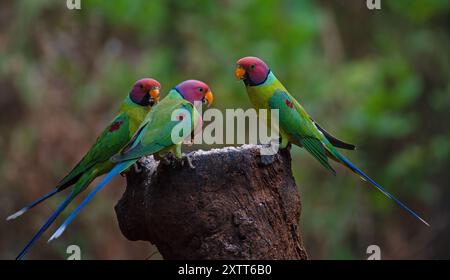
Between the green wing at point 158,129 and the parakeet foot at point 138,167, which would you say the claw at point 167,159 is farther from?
the parakeet foot at point 138,167

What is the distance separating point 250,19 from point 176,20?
3.63 feet

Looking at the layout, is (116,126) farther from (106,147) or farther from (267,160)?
(267,160)

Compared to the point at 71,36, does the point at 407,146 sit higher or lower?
lower

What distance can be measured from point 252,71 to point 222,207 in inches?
33.3

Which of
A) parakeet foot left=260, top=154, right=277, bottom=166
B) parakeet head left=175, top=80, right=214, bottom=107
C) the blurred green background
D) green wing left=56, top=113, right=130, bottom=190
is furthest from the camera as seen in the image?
the blurred green background

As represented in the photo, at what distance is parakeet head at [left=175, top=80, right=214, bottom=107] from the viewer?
3922 millimetres

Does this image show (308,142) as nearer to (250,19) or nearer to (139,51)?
(250,19)

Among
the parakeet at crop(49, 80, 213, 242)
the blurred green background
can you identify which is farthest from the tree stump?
the blurred green background

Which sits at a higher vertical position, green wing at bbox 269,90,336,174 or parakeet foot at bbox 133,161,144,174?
green wing at bbox 269,90,336,174

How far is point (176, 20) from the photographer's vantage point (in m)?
9.28

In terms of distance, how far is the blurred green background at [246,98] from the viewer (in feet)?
27.2

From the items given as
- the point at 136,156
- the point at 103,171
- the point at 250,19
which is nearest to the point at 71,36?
the point at 250,19
